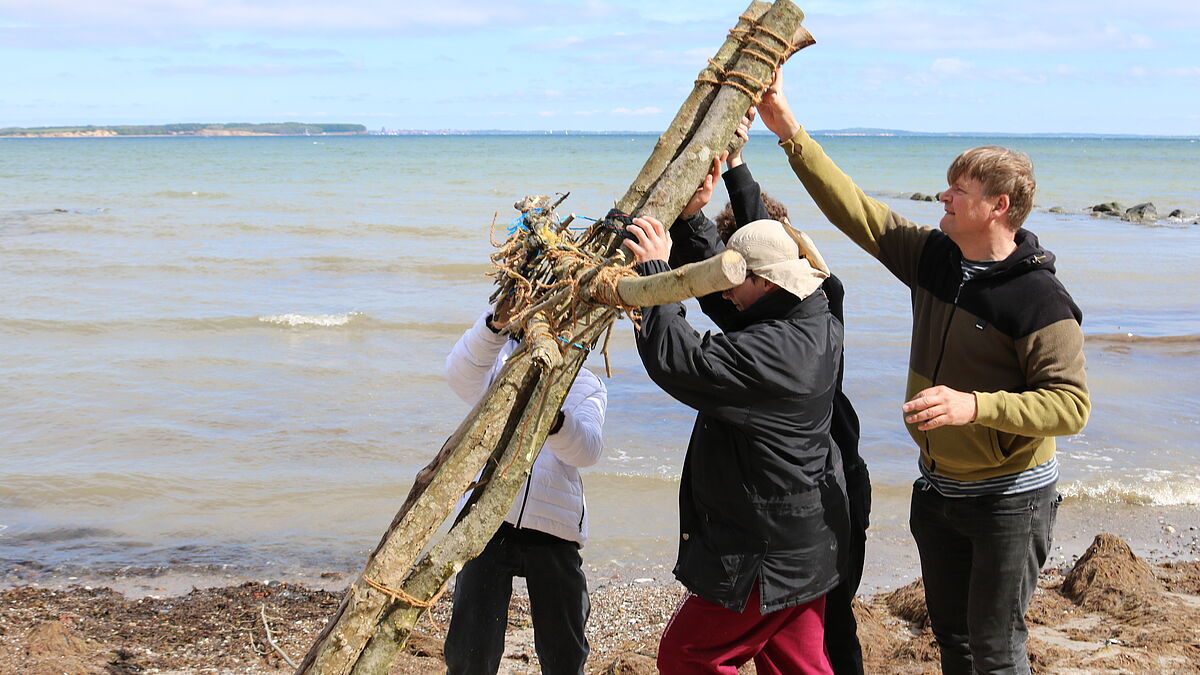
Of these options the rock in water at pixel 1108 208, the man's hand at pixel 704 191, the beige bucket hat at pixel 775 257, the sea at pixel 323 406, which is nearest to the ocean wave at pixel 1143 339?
the sea at pixel 323 406

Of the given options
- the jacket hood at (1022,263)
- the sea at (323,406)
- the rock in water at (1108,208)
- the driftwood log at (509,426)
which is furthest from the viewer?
the rock in water at (1108,208)

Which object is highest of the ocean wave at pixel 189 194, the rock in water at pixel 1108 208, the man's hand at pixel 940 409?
the rock in water at pixel 1108 208

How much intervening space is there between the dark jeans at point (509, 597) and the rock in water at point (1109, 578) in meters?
3.17

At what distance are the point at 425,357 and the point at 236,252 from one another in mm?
10590

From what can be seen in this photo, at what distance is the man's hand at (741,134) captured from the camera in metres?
3.45

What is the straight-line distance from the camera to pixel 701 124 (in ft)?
10.8

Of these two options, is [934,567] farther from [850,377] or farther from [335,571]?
[850,377]

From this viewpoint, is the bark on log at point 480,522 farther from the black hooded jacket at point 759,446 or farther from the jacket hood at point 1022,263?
the jacket hood at point 1022,263

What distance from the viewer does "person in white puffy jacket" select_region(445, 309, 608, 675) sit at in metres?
3.62

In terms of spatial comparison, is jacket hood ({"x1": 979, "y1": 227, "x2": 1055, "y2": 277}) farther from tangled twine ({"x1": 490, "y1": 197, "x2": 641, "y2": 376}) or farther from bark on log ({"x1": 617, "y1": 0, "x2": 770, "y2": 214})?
tangled twine ({"x1": 490, "y1": 197, "x2": 641, "y2": 376})

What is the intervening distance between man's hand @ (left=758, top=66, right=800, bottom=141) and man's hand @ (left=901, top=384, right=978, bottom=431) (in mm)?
1098

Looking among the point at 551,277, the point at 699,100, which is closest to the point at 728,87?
the point at 699,100

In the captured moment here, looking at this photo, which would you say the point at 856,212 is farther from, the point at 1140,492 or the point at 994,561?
the point at 1140,492

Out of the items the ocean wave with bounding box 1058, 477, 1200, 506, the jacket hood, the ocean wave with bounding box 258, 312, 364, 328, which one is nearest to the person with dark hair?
the jacket hood
